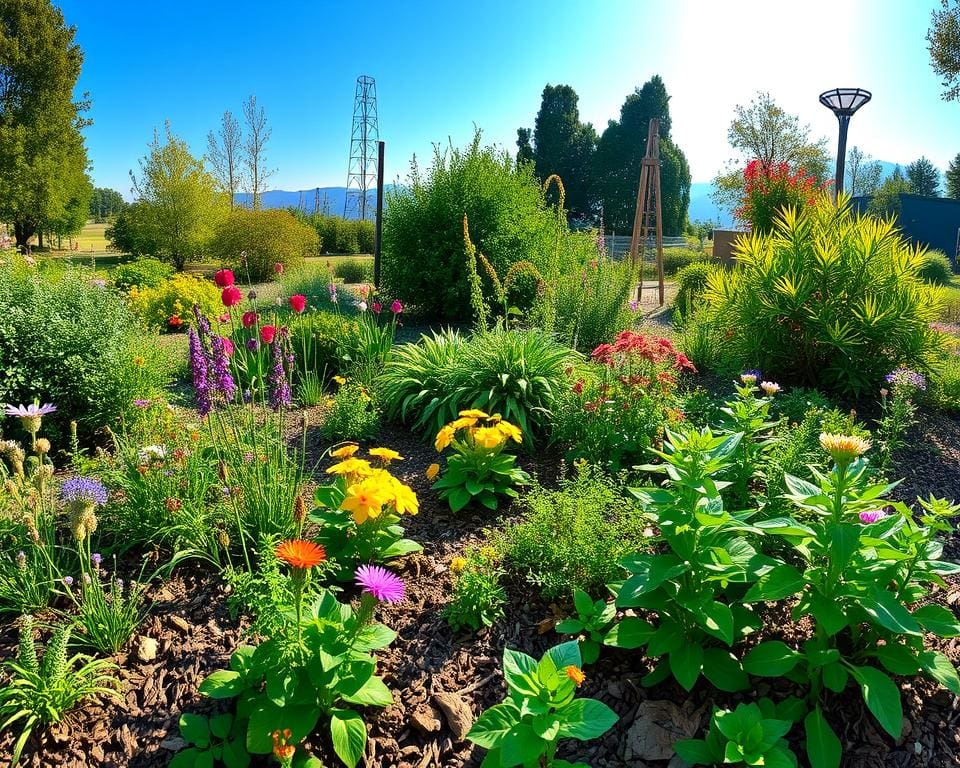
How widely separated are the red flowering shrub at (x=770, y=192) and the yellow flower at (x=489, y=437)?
7342 mm

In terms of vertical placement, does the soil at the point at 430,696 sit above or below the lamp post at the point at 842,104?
below

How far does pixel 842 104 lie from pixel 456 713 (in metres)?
9.50

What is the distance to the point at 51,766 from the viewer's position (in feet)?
5.54

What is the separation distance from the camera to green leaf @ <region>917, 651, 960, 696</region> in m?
1.70

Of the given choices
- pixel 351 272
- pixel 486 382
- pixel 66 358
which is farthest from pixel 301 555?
pixel 351 272

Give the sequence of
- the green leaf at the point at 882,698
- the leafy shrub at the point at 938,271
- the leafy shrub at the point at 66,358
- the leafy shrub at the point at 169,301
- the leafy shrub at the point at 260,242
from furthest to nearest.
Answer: the leafy shrub at the point at 938,271, the leafy shrub at the point at 260,242, the leafy shrub at the point at 169,301, the leafy shrub at the point at 66,358, the green leaf at the point at 882,698

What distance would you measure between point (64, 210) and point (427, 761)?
24892mm

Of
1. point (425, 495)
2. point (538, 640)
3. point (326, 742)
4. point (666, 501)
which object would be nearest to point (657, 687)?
point (538, 640)

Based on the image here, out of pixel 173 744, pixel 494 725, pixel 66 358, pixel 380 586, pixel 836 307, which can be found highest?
pixel 836 307

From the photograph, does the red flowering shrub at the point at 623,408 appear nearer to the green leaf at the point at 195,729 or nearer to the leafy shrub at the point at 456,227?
the green leaf at the point at 195,729

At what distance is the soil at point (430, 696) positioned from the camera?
69.2 inches

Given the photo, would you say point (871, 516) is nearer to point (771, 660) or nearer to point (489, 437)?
point (771, 660)

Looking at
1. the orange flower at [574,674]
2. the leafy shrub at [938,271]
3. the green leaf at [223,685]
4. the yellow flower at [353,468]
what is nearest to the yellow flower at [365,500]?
the yellow flower at [353,468]

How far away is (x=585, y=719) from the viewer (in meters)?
1.54
